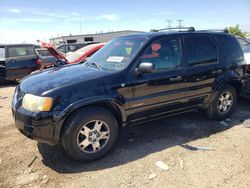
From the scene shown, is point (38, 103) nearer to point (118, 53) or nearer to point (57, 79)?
point (57, 79)

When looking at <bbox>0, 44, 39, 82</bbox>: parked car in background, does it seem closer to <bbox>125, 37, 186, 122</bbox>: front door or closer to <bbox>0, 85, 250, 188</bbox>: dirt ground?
<bbox>0, 85, 250, 188</bbox>: dirt ground

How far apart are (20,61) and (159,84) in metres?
7.85

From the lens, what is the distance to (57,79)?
3764 millimetres

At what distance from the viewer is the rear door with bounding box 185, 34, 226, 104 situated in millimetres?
4605

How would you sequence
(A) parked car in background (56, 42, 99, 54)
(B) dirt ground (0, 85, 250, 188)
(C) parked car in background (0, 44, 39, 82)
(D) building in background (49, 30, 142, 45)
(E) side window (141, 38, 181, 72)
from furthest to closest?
(D) building in background (49, 30, 142, 45) < (A) parked car in background (56, 42, 99, 54) < (C) parked car in background (0, 44, 39, 82) < (E) side window (141, 38, 181, 72) < (B) dirt ground (0, 85, 250, 188)

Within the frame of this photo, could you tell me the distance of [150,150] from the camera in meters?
4.11

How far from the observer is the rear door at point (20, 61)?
1016 cm

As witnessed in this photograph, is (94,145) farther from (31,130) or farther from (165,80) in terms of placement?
(165,80)

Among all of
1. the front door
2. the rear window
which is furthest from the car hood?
the rear window

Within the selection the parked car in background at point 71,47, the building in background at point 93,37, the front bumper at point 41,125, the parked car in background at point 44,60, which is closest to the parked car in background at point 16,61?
the parked car in background at point 44,60

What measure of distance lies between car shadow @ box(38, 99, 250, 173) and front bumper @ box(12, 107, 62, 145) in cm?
52

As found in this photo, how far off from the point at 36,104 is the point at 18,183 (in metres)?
1.03

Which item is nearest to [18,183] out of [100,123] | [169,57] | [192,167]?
[100,123]

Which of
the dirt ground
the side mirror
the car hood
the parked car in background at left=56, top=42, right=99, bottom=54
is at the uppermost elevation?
the parked car in background at left=56, top=42, right=99, bottom=54
